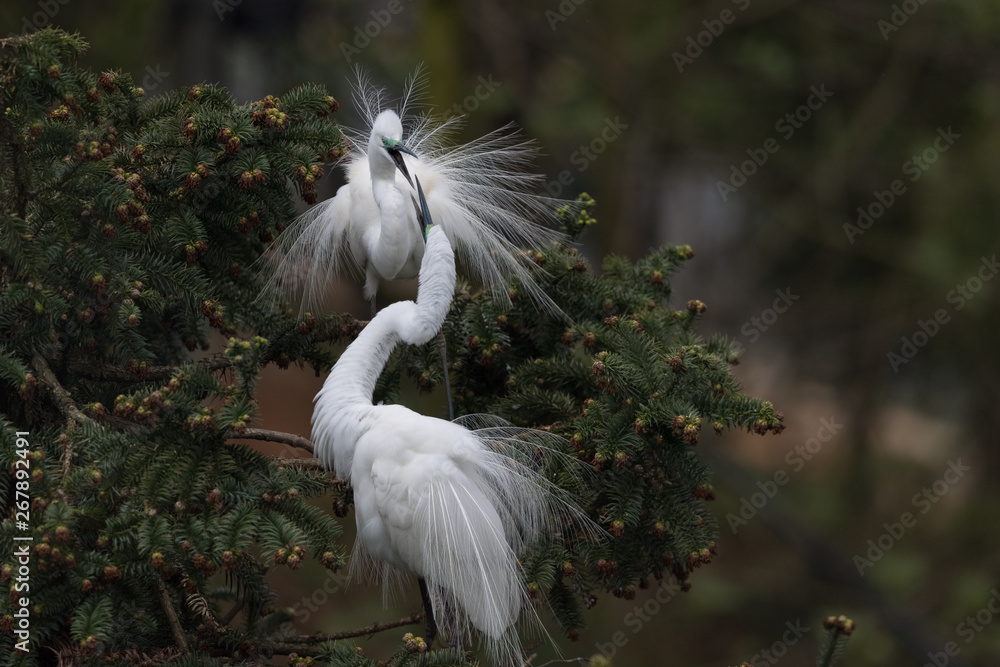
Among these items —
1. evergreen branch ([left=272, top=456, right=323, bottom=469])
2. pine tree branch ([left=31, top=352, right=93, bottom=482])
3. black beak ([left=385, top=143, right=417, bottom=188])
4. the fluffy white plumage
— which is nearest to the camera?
pine tree branch ([left=31, top=352, right=93, bottom=482])

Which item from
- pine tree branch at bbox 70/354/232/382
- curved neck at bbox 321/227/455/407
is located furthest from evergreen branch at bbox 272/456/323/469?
pine tree branch at bbox 70/354/232/382

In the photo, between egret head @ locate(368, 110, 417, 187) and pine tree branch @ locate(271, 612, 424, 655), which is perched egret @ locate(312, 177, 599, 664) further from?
egret head @ locate(368, 110, 417, 187)

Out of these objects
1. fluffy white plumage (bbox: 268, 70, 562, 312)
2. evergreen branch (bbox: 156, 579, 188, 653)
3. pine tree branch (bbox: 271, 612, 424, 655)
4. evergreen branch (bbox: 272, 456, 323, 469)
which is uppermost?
fluffy white plumage (bbox: 268, 70, 562, 312)

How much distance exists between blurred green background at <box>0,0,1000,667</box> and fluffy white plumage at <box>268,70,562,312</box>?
2.01 metres

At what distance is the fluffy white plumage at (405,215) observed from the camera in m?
2.92

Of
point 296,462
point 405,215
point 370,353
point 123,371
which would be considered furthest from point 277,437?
point 405,215

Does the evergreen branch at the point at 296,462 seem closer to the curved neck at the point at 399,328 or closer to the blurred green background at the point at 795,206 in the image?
the curved neck at the point at 399,328

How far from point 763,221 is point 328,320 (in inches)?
230

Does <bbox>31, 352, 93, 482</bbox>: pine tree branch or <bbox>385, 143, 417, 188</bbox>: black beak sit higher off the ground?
<bbox>385, 143, 417, 188</bbox>: black beak

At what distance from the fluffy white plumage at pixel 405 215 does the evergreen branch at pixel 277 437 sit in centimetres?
57

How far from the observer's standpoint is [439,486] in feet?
7.13

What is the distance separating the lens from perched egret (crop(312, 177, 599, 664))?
2168 millimetres

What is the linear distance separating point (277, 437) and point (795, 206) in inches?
209

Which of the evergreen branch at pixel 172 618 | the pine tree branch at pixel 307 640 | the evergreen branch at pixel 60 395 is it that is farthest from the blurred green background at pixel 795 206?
the evergreen branch at pixel 172 618
